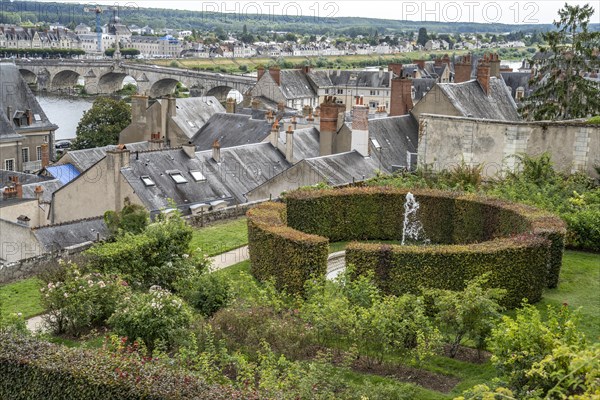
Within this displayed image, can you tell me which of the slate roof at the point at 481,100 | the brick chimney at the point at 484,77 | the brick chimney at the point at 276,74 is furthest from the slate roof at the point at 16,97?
the brick chimney at the point at 484,77

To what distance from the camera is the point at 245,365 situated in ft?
36.6

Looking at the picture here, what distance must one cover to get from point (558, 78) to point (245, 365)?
33011mm

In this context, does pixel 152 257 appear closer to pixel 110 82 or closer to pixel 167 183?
pixel 167 183

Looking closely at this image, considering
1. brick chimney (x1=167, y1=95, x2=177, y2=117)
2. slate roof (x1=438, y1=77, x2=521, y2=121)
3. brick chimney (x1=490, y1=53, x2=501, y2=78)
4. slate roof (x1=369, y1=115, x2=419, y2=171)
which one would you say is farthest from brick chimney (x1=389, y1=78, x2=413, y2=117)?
brick chimney (x1=167, y1=95, x2=177, y2=117)

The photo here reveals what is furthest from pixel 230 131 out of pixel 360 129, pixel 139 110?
pixel 360 129

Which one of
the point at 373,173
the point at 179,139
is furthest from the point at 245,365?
the point at 179,139

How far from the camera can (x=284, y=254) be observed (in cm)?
1636

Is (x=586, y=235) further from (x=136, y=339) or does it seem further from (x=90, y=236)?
(x=90, y=236)

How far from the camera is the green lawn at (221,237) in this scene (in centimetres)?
2049

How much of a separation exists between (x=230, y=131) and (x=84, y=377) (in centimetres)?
3104

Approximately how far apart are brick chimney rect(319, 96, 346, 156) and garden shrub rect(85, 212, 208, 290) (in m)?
16.1

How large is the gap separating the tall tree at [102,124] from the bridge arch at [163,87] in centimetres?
4943

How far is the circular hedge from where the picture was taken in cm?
1541

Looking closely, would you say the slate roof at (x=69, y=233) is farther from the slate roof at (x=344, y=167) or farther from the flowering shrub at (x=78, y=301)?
the slate roof at (x=344, y=167)
